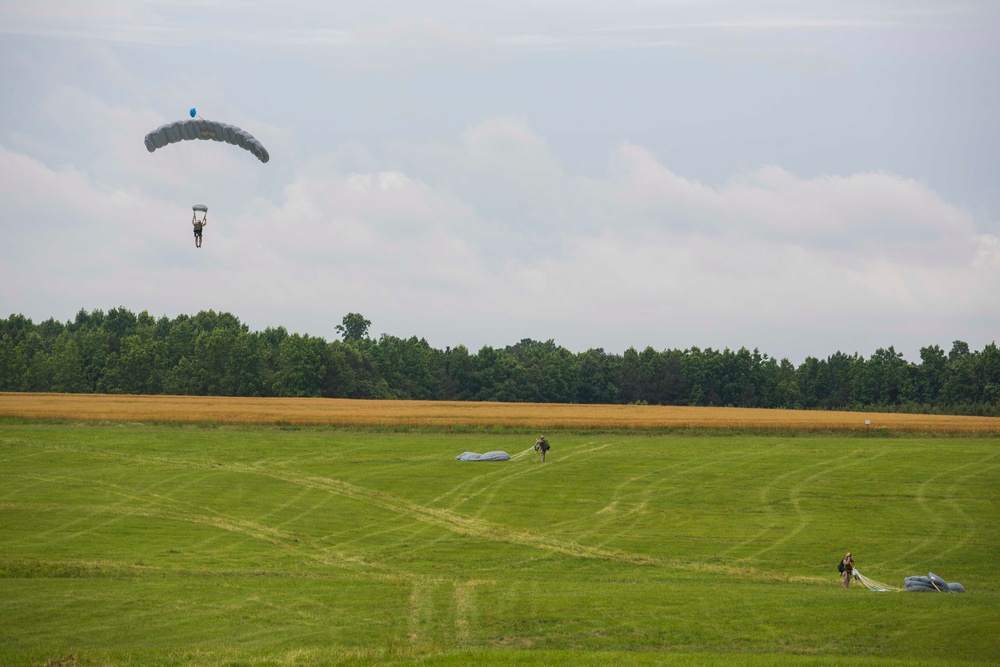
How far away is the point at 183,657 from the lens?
84.4 feet

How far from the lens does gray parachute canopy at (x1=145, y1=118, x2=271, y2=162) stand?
48969 millimetres

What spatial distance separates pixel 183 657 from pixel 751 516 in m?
29.7

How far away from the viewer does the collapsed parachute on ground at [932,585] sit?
3484 centimetres

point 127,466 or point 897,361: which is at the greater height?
point 897,361

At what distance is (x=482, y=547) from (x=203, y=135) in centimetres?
2411

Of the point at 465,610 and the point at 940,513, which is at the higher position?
the point at 940,513

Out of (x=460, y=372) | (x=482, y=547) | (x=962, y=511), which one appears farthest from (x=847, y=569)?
(x=460, y=372)

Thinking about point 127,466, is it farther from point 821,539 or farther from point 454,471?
point 821,539

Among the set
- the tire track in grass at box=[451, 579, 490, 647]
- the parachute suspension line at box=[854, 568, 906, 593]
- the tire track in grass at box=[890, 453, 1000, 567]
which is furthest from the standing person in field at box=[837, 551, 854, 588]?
the tire track in grass at box=[451, 579, 490, 647]

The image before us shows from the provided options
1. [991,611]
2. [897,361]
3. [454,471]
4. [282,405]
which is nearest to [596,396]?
[897,361]

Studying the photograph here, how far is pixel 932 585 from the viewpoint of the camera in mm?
→ 35000

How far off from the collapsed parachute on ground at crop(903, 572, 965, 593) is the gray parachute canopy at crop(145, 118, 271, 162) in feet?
111

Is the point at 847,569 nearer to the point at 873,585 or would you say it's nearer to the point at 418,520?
the point at 873,585

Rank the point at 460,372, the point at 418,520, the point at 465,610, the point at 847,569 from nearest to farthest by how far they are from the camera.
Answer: the point at 465,610 < the point at 847,569 < the point at 418,520 < the point at 460,372
